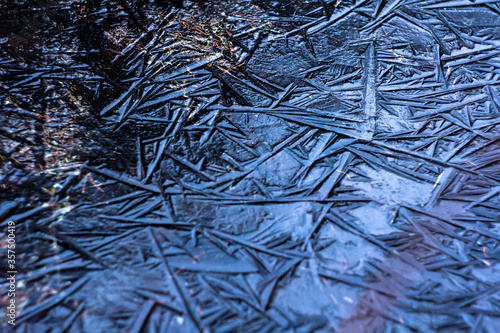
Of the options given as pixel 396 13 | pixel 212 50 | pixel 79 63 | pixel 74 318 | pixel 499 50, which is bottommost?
pixel 499 50

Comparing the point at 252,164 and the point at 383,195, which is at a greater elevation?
the point at 252,164

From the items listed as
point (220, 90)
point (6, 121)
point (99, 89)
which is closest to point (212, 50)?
point (220, 90)

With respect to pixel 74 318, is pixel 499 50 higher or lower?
lower

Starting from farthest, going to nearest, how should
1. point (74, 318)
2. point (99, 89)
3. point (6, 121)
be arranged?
point (99, 89)
point (6, 121)
point (74, 318)

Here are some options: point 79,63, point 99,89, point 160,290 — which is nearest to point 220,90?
point 99,89

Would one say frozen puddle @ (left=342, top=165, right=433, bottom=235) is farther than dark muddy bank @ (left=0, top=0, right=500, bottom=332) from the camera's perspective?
Yes

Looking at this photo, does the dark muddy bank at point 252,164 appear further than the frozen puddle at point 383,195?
No

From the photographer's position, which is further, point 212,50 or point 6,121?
point 212,50

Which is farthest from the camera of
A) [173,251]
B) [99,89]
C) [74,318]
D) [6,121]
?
[99,89]

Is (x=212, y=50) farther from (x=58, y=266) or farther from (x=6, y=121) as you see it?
(x=58, y=266)
